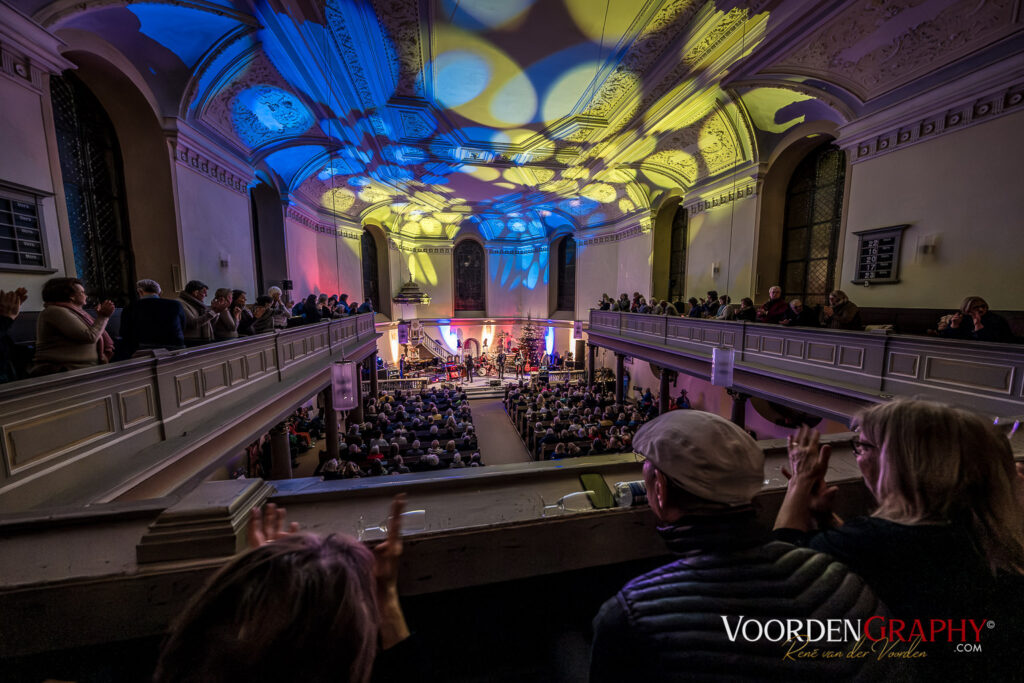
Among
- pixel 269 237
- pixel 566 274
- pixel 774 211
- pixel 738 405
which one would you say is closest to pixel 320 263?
pixel 269 237

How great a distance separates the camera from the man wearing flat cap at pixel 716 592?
0.76 metres

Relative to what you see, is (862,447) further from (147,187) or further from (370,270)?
(370,270)

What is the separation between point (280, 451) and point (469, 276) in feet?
54.5

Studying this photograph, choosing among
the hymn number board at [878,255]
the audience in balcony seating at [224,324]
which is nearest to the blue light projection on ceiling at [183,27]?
the audience in balcony seating at [224,324]

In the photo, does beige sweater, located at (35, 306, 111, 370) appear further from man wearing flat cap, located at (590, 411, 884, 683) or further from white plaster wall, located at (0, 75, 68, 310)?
man wearing flat cap, located at (590, 411, 884, 683)

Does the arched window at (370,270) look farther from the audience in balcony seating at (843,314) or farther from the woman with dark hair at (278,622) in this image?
the woman with dark hair at (278,622)

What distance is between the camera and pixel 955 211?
223 inches

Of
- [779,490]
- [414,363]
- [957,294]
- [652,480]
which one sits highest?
[957,294]

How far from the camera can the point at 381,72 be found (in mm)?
7715

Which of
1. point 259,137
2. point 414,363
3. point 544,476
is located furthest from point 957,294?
point 414,363

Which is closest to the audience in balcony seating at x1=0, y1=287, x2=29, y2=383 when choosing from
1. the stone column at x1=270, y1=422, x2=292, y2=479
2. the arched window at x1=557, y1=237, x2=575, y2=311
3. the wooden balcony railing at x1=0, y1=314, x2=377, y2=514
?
the wooden balcony railing at x1=0, y1=314, x2=377, y2=514

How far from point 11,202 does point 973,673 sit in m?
7.58

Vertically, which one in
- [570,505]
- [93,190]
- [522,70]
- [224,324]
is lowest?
[570,505]

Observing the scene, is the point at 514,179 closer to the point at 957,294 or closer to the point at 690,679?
the point at 957,294
